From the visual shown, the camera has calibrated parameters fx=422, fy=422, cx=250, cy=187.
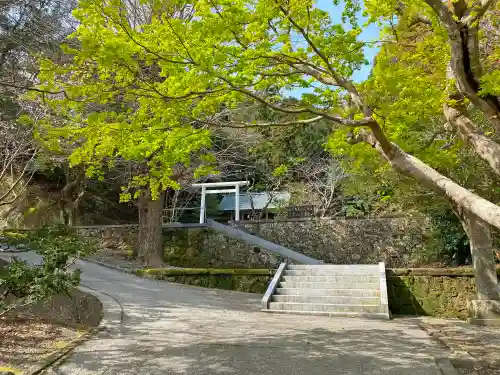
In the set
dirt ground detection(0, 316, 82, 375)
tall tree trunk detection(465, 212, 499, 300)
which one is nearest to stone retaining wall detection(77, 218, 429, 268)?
tall tree trunk detection(465, 212, 499, 300)

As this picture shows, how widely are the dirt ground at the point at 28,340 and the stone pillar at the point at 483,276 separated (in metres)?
7.37

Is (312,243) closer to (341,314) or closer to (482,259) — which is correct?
(341,314)

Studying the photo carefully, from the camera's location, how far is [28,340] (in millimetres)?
5715

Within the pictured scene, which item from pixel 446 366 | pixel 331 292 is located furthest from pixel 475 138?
pixel 331 292

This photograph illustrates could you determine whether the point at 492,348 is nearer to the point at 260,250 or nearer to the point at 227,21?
the point at 227,21

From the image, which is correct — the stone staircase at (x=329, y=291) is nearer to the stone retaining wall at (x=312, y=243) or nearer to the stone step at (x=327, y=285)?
the stone step at (x=327, y=285)

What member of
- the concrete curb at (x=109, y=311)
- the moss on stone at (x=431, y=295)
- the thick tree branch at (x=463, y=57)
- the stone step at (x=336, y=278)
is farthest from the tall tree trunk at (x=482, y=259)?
the concrete curb at (x=109, y=311)

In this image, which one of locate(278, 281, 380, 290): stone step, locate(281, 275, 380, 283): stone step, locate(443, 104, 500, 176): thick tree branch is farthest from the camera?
locate(281, 275, 380, 283): stone step

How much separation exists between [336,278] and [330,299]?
1186 millimetres

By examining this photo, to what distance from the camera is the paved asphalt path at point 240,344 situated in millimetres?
4570

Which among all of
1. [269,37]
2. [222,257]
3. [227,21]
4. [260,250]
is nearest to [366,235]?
[260,250]

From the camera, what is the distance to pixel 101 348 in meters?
5.20

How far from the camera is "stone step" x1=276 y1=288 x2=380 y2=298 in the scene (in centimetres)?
988

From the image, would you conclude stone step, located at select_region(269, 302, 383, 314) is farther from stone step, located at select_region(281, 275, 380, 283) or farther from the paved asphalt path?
Answer: stone step, located at select_region(281, 275, 380, 283)
